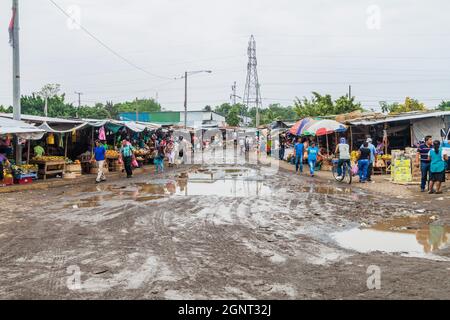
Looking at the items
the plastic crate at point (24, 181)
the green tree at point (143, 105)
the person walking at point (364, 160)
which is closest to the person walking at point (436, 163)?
the person walking at point (364, 160)

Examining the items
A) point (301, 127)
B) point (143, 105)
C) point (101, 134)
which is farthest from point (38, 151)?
point (143, 105)

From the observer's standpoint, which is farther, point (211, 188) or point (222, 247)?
point (211, 188)

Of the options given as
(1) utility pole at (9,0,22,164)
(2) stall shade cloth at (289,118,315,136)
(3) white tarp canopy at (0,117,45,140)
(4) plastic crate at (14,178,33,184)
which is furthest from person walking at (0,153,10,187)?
(2) stall shade cloth at (289,118,315,136)

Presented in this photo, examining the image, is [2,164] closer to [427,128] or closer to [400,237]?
[400,237]

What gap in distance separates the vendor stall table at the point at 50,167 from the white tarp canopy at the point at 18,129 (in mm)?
1863

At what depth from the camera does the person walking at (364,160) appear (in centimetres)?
1569

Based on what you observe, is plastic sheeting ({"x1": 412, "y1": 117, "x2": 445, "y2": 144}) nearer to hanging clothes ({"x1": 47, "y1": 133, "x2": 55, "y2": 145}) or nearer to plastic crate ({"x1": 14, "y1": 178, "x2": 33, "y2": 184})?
hanging clothes ({"x1": 47, "y1": 133, "x2": 55, "y2": 145})

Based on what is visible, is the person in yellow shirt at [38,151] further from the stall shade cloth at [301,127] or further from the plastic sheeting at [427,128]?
the plastic sheeting at [427,128]

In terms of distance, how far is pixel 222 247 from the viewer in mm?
6691

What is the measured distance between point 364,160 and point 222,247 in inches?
427

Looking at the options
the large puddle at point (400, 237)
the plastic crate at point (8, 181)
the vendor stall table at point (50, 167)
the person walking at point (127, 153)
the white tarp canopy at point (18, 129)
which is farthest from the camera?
the person walking at point (127, 153)

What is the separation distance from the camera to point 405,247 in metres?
6.76
